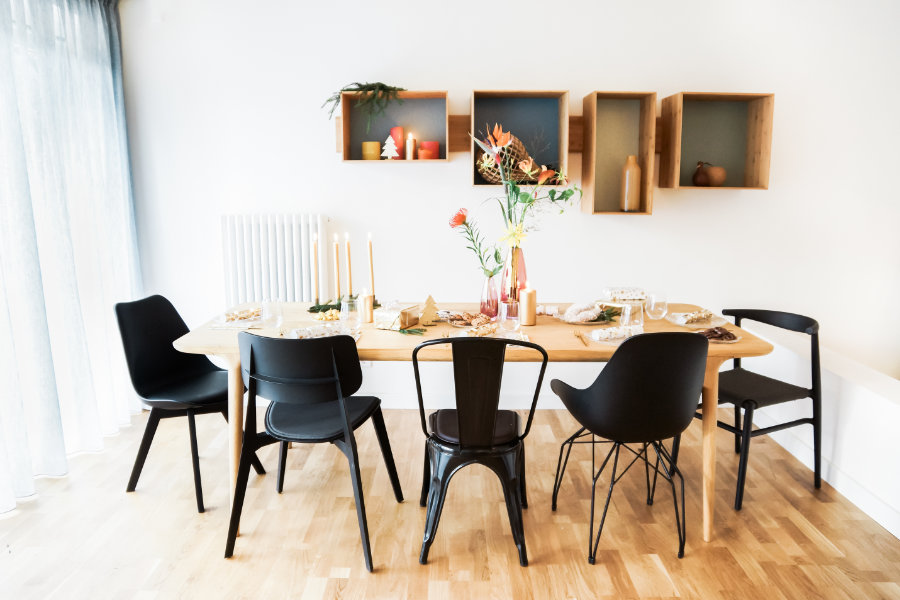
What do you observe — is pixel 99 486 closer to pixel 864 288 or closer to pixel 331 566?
pixel 331 566

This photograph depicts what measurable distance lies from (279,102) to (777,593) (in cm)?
331

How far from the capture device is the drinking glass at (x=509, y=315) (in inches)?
96.4

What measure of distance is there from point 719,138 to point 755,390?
1619 mm

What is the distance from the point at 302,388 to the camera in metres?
2.11

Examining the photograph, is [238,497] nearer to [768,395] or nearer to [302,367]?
[302,367]

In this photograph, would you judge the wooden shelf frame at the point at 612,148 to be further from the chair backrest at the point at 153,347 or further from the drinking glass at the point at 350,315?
the chair backrest at the point at 153,347

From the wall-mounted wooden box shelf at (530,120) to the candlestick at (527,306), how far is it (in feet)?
3.94

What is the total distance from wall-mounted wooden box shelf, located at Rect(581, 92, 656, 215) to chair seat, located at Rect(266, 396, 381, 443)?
1.79 metres

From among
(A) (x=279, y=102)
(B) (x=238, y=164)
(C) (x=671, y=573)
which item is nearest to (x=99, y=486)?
(B) (x=238, y=164)

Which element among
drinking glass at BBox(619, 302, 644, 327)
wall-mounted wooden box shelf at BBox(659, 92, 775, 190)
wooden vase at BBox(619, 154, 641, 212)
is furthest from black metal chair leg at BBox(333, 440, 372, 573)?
wall-mounted wooden box shelf at BBox(659, 92, 775, 190)

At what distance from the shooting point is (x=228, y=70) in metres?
3.51

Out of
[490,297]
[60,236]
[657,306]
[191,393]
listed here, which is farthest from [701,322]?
[60,236]

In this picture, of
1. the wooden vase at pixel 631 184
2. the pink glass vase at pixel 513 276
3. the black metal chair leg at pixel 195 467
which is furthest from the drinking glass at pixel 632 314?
the black metal chair leg at pixel 195 467

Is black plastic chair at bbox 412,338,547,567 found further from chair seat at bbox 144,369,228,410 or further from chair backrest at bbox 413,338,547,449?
chair seat at bbox 144,369,228,410
